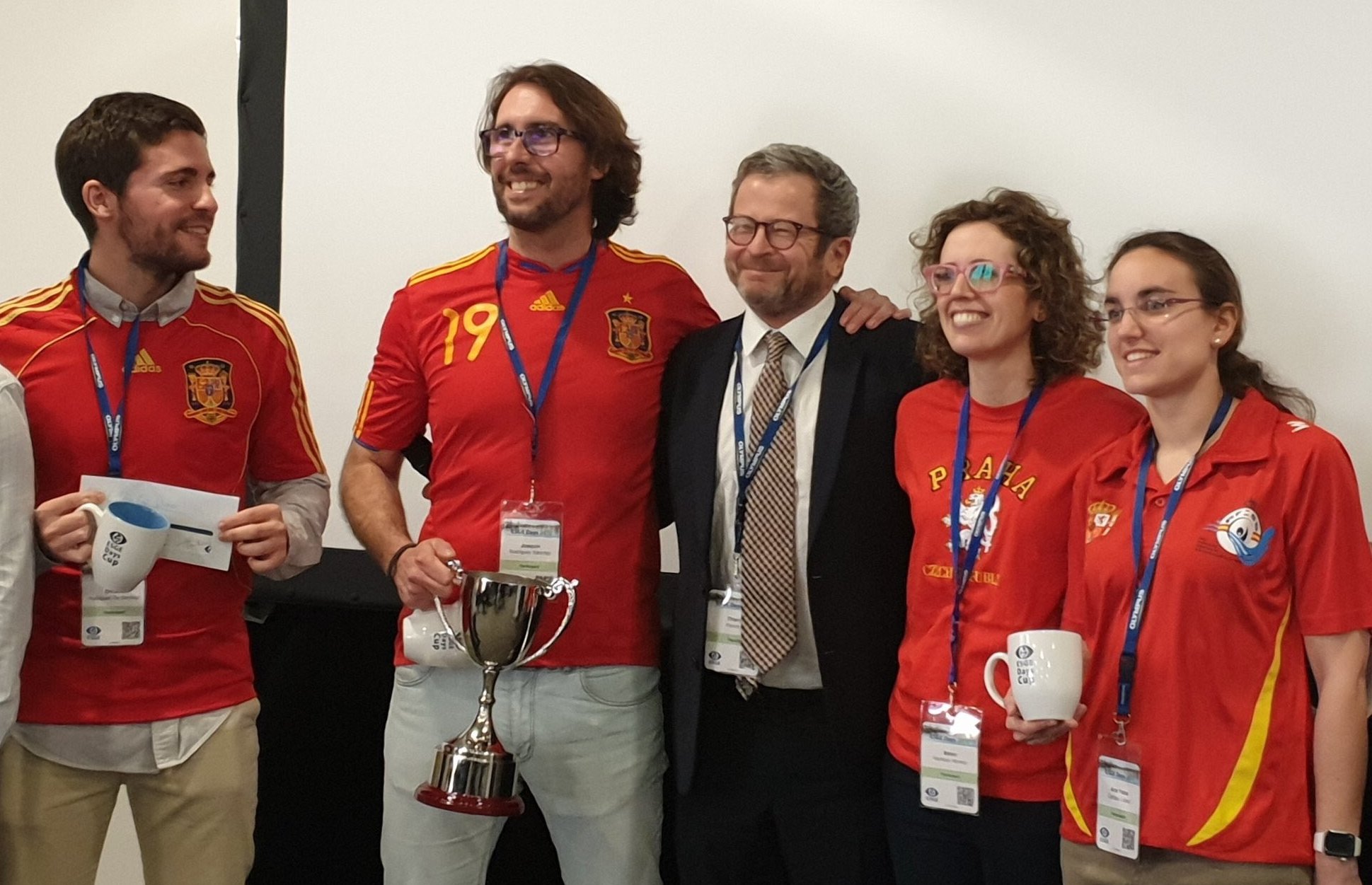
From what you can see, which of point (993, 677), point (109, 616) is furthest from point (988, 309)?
point (109, 616)

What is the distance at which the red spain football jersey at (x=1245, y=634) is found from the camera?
1819 mm

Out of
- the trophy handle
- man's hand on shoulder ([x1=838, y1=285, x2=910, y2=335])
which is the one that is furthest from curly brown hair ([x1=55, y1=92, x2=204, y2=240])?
man's hand on shoulder ([x1=838, y1=285, x2=910, y2=335])

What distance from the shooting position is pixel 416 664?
2.44 m

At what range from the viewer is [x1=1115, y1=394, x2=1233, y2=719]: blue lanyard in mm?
1920

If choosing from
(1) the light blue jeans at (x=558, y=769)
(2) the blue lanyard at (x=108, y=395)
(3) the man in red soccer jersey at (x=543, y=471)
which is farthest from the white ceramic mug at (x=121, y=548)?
(1) the light blue jeans at (x=558, y=769)

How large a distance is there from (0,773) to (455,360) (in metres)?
1.11

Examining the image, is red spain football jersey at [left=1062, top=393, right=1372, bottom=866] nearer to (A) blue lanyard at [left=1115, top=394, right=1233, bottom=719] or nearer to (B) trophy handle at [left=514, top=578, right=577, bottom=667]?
(A) blue lanyard at [left=1115, top=394, right=1233, bottom=719]

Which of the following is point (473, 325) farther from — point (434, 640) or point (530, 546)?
point (434, 640)

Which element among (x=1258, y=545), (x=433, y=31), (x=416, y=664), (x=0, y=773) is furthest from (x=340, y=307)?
(x=1258, y=545)

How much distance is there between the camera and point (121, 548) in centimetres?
212

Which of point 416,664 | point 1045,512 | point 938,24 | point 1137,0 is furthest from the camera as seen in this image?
point 938,24

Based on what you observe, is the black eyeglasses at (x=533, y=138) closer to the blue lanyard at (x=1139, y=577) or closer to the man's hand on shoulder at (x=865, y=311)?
the man's hand on shoulder at (x=865, y=311)

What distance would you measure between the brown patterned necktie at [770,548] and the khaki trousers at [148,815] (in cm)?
96

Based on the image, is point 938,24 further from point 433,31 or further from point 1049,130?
point 433,31
